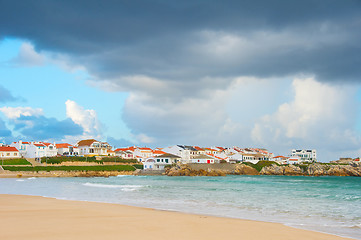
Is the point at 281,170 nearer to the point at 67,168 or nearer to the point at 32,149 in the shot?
the point at 67,168

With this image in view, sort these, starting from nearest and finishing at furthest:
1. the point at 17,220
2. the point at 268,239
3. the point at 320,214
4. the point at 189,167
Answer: the point at 268,239, the point at 17,220, the point at 320,214, the point at 189,167

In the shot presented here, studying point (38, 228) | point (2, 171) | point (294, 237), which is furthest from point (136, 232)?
point (2, 171)

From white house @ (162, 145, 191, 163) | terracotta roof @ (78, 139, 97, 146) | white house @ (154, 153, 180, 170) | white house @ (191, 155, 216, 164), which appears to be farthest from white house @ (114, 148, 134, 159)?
white house @ (191, 155, 216, 164)

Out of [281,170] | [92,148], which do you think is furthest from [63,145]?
[281,170]

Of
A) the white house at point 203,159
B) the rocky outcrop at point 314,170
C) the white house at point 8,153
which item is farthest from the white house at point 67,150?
the rocky outcrop at point 314,170

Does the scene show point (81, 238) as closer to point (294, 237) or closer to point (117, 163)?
point (294, 237)

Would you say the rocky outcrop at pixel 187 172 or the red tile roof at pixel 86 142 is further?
the red tile roof at pixel 86 142

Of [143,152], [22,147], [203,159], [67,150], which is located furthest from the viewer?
[143,152]

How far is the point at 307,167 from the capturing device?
4286 inches

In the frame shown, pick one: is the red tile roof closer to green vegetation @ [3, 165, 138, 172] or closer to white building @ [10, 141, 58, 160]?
white building @ [10, 141, 58, 160]

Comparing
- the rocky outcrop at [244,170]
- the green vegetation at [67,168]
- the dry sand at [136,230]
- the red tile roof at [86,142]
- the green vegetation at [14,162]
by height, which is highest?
the red tile roof at [86,142]

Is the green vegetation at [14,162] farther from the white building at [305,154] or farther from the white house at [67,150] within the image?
the white building at [305,154]

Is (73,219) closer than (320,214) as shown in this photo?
Yes

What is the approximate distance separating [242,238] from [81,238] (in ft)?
17.1
